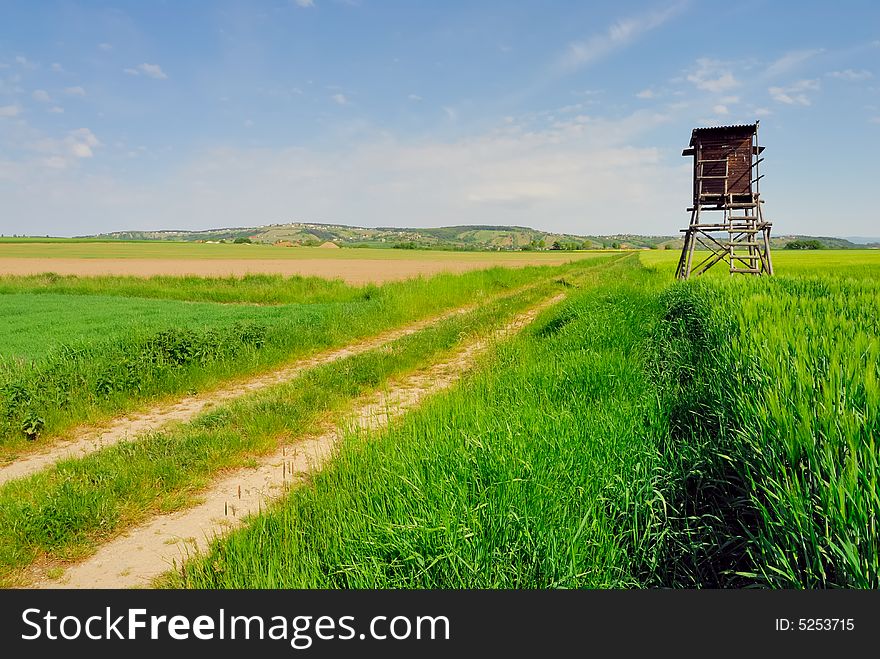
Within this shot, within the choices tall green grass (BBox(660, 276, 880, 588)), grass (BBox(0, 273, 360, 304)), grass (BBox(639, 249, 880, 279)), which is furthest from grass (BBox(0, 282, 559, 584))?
grass (BBox(0, 273, 360, 304))

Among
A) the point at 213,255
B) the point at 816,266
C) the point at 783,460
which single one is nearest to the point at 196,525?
the point at 783,460

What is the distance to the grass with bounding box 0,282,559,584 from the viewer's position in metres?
4.20

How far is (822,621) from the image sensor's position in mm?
2002

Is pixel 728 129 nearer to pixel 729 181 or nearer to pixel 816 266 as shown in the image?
pixel 729 181

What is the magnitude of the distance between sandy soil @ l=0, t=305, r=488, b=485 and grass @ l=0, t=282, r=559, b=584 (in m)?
0.57

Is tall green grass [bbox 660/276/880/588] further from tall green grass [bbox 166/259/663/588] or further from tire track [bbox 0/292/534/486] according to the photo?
tire track [bbox 0/292/534/486]

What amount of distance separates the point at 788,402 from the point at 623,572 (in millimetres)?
1485

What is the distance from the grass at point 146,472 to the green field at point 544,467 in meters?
0.03

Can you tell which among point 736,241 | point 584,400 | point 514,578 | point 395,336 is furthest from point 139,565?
point 736,241

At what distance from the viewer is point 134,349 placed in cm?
965

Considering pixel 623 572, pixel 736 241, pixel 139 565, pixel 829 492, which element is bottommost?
pixel 139 565

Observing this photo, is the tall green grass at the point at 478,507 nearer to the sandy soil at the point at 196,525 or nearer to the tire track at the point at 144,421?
the sandy soil at the point at 196,525

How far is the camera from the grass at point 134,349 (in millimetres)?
7332

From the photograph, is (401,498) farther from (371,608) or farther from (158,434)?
(158,434)
